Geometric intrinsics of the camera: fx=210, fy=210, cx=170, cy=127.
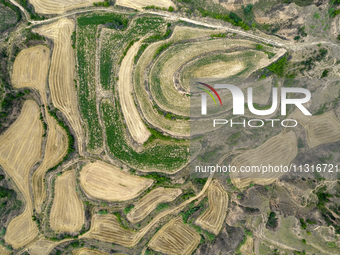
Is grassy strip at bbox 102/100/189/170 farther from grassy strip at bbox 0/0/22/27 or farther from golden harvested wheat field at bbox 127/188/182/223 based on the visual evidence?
grassy strip at bbox 0/0/22/27

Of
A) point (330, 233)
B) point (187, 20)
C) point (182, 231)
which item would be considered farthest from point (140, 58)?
point (330, 233)

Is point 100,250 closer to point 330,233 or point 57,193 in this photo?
point 57,193

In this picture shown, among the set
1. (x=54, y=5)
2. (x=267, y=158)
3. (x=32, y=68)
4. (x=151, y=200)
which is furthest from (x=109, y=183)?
(x=54, y=5)

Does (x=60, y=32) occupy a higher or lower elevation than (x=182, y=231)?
higher

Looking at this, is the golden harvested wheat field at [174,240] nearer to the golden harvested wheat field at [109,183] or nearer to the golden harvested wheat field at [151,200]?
the golden harvested wheat field at [151,200]

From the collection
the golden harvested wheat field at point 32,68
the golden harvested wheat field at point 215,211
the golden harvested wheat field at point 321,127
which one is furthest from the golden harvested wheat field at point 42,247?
the golden harvested wheat field at point 321,127

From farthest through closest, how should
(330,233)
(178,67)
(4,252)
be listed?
(4,252) → (178,67) → (330,233)

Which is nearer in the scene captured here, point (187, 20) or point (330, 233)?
point (330, 233)
